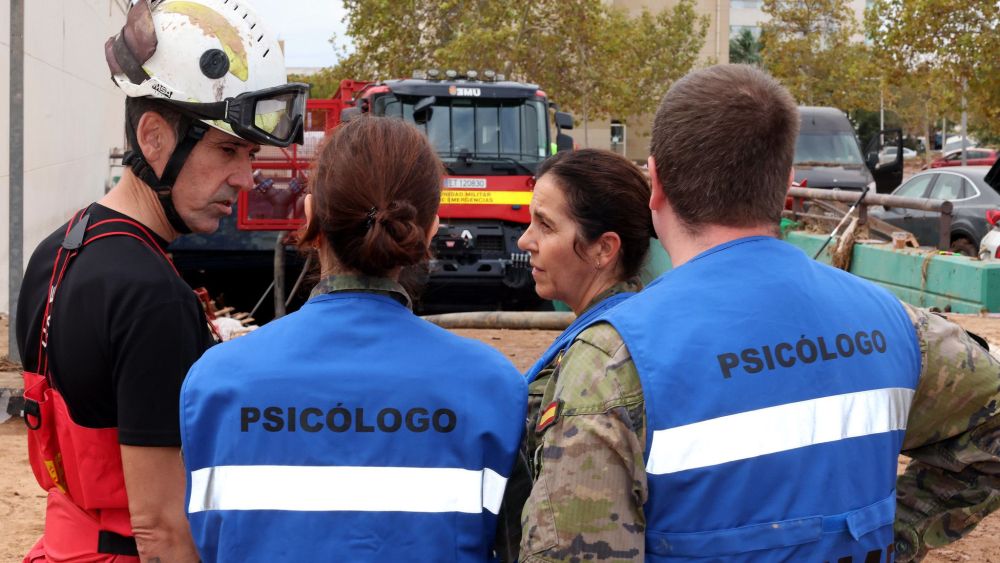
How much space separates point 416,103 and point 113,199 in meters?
11.2

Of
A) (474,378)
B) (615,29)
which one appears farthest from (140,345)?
(615,29)

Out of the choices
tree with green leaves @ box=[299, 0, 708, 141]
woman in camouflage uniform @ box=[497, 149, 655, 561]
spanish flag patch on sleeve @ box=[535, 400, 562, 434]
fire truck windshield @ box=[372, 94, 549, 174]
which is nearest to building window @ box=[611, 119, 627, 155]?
tree with green leaves @ box=[299, 0, 708, 141]

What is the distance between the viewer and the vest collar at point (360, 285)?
2.16m

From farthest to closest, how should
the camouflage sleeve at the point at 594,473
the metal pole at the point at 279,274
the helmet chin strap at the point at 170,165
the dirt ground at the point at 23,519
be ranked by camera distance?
the metal pole at the point at 279,274
the dirt ground at the point at 23,519
the helmet chin strap at the point at 170,165
the camouflage sleeve at the point at 594,473

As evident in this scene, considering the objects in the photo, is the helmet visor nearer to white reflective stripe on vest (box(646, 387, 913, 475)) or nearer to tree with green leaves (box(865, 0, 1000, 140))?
white reflective stripe on vest (box(646, 387, 913, 475))

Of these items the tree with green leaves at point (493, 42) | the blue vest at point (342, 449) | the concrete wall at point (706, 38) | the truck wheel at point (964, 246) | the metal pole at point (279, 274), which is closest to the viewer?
the blue vest at point (342, 449)

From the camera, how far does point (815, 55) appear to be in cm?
5150

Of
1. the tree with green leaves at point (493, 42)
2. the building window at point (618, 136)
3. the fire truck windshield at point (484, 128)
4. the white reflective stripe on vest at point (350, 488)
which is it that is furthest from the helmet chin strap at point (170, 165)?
the building window at point (618, 136)

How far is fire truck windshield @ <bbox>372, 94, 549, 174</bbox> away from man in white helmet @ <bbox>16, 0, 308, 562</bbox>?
10804 mm

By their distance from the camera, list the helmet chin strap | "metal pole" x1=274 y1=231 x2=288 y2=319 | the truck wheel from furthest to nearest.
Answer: the truck wheel, "metal pole" x1=274 y1=231 x2=288 y2=319, the helmet chin strap

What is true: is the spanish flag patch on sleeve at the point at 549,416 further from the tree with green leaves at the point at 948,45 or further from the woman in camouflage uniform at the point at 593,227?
the tree with green leaves at the point at 948,45

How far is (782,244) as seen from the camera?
6.86ft

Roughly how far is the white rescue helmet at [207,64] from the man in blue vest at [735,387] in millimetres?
945

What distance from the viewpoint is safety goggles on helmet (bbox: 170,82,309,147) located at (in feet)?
8.21
